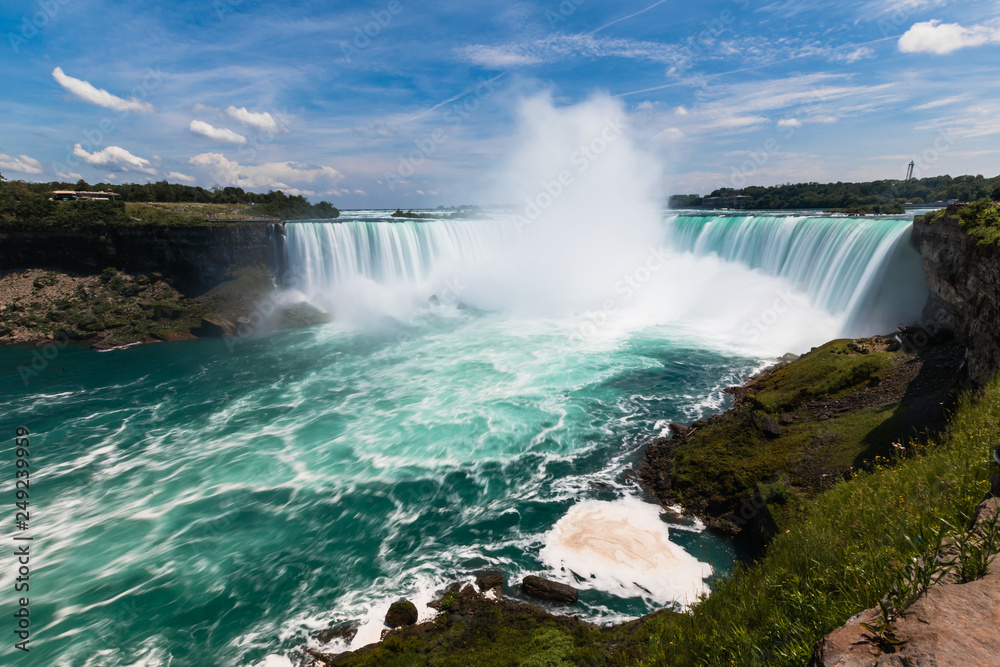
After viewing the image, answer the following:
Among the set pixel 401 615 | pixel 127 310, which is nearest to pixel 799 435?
pixel 401 615

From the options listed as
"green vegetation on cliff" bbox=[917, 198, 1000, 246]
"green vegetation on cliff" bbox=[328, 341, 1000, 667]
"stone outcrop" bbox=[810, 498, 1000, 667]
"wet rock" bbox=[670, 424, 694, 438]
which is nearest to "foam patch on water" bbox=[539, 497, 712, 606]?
"green vegetation on cliff" bbox=[328, 341, 1000, 667]

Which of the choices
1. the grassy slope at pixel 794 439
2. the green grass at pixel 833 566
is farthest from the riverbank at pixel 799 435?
the green grass at pixel 833 566

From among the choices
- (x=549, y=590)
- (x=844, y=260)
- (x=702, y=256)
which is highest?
(x=702, y=256)

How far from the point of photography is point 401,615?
7.88 metres

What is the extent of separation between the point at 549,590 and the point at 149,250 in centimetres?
3631

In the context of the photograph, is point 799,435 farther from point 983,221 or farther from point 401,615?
point 401,615

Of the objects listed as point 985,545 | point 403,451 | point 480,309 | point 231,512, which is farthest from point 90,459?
point 480,309

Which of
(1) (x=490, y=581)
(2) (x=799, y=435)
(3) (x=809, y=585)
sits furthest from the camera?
(2) (x=799, y=435)

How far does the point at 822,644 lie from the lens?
2.65 meters

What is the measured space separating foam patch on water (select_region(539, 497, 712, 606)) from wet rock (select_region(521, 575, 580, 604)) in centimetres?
42

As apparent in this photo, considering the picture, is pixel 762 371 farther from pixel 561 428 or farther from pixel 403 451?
pixel 403 451

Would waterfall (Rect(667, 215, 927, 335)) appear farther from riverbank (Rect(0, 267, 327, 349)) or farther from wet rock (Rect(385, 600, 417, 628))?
riverbank (Rect(0, 267, 327, 349))

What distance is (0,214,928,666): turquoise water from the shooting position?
8648 millimetres

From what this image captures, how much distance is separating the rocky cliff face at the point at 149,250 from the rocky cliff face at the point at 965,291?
37634mm
